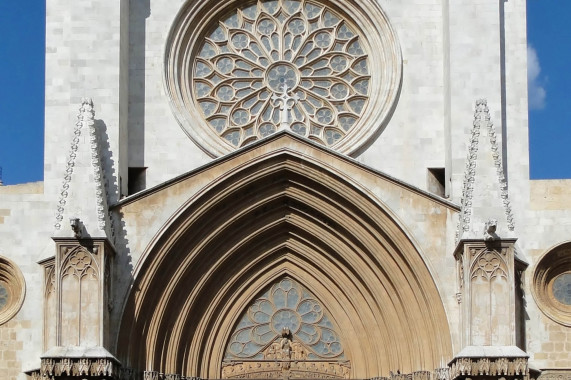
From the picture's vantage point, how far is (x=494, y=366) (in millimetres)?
24469

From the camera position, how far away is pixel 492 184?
25453 mm

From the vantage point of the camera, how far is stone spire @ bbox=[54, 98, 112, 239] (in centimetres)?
2514

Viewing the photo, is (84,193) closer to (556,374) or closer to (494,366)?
(494,366)

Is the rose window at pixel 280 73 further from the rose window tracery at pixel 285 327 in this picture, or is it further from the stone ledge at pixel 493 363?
the stone ledge at pixel 493 363

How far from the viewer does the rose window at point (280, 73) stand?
92.8 ft

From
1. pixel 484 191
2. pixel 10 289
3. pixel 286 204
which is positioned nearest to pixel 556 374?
pixel 484 191

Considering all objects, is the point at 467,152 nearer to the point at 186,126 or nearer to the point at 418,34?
the point at 418,34

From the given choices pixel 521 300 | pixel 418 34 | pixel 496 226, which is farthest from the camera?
pixel 418 34

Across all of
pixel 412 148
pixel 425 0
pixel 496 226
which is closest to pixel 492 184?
pixel 496 226

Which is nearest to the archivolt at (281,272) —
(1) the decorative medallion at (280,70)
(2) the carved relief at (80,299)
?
(2) the carved relief at (80,299)

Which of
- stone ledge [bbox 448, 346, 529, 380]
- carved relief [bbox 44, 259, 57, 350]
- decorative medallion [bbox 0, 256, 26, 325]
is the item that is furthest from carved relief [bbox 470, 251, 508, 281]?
decorative medallion [bbox 0, 256, 26, 325]

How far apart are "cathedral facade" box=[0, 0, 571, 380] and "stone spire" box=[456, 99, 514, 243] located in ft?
0.11

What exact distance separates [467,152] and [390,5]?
3.42 m

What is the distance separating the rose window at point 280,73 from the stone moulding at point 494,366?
5.40 m
